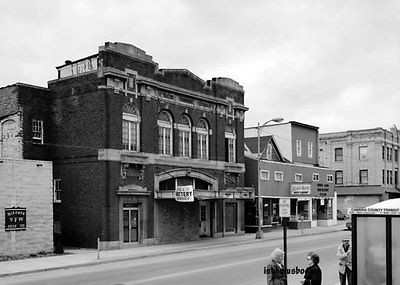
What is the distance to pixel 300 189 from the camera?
45.8 meters

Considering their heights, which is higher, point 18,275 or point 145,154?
point 145,154

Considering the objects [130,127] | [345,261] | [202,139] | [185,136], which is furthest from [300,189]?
[345,261]

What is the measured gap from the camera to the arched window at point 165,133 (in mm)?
32656

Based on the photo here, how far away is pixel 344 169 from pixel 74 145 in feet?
155

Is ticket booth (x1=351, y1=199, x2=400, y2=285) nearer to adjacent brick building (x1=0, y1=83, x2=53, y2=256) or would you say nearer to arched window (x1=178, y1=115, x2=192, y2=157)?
adjacent brick building (x1=0, y1=83, x2=53, y2=256)

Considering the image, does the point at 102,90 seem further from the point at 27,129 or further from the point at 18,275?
the point at 18,275

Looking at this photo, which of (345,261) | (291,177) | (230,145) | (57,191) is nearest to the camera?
(345,261)

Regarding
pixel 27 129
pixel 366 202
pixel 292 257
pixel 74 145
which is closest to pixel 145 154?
pixel 74 145

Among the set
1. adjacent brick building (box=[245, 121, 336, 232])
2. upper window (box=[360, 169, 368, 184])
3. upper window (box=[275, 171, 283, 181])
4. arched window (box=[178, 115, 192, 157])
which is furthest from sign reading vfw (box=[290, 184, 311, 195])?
upper window (box=[360, 169, 368, 184])

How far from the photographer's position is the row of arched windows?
3050 cm

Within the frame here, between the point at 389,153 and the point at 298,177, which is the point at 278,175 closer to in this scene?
the point at 298,177

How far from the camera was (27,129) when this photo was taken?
30.9 m

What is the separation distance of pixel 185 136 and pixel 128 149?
5117 millimetres

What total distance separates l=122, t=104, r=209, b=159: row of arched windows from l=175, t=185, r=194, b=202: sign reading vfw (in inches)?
136
